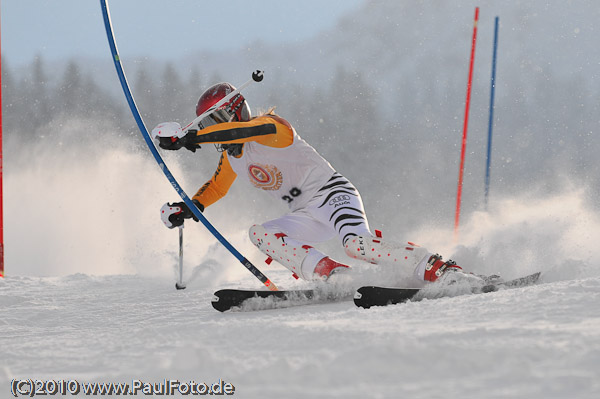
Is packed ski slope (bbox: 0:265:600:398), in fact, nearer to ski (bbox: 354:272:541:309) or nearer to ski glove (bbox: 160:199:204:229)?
ski (bbox: 354:272:541:309)

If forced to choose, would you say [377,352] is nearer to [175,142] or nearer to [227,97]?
[175,142]

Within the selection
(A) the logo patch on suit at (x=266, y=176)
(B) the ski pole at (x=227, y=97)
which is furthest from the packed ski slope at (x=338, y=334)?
(B) the ski pole at (x=227, y=97)

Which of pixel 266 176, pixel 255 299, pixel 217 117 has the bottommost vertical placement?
pixel 255 299

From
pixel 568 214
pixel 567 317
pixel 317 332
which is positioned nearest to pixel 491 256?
pixel 568 214

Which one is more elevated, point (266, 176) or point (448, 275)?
point (266, 176)

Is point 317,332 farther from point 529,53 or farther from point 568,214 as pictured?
point 529,53

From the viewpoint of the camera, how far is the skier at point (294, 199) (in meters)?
2.94

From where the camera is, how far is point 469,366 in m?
1.37

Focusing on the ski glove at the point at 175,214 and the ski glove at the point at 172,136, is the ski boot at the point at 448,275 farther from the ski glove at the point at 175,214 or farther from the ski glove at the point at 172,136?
the ski glove at the point at 175,214

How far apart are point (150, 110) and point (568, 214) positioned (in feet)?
51.6

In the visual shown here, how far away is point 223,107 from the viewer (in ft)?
10.7

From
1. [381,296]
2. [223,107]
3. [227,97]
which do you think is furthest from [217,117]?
[381,296]

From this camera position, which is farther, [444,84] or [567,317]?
[444,84]

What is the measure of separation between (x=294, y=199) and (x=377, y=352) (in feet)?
6.64
